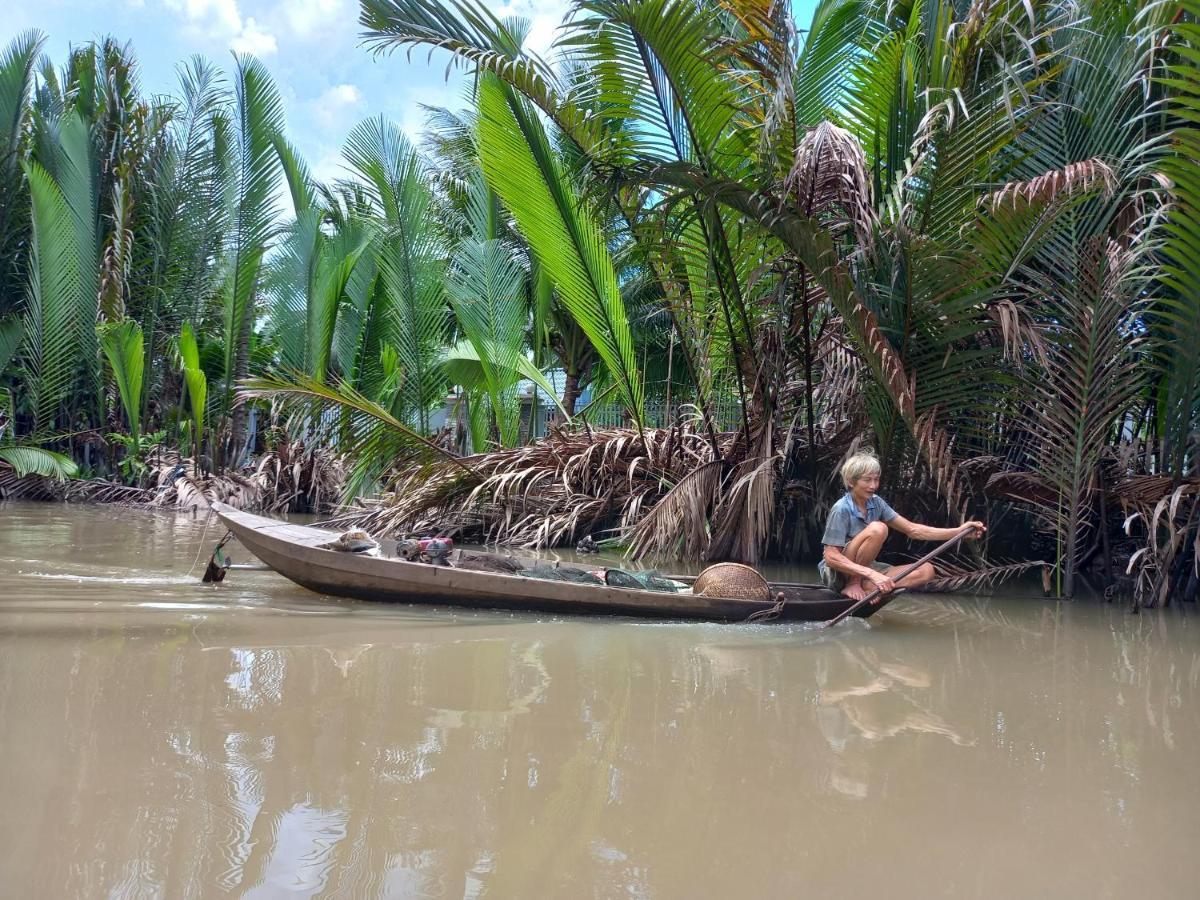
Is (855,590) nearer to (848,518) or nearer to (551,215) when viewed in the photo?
(848,518)

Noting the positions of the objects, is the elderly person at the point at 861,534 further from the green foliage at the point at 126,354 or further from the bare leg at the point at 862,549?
the green foliage at the point at 126,354

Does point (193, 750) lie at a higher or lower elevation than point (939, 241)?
lower

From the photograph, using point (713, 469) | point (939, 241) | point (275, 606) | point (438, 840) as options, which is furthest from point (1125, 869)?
point (713, 469)

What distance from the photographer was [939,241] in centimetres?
592

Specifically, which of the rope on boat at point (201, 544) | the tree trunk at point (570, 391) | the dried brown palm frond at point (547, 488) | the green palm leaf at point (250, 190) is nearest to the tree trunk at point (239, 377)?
the green palm leaf at point (250, 190)

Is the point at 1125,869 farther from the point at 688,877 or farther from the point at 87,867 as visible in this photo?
the point at 87,867

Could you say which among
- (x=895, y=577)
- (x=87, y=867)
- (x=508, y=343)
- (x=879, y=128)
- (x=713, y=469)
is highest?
(x=879, y=128)

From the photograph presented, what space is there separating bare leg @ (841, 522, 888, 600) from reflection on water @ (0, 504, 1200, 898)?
0.34 meters

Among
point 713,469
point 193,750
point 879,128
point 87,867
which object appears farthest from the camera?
point 713,469

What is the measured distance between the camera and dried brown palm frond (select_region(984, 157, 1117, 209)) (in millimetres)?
5254

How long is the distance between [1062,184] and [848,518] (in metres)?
2.20

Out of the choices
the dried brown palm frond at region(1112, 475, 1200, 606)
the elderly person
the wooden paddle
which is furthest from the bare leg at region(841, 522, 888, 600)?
the dried brown palm frond at region(1112, 475, 1200, 606)

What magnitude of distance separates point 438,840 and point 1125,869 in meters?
1.50

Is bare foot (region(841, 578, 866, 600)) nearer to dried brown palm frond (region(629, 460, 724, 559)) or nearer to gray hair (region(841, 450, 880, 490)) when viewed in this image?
gray hair (region(841, 450, 880, 490))
